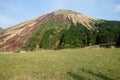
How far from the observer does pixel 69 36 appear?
136 meters

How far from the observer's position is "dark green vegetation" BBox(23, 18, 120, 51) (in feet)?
400

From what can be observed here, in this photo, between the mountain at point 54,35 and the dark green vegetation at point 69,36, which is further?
the mountain at point 54,35

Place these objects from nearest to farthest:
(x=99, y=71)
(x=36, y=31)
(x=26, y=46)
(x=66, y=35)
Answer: (x=99, y=71) < (x=26, y=46) < (x=66, y=35) < (x=36, y=31)

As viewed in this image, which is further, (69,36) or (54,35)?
(54,35)

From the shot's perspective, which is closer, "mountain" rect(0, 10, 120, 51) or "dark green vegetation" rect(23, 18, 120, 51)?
"dark green vegetation" rect(23, 18, 120, 51)

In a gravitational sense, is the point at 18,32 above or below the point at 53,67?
above

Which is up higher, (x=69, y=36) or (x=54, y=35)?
(x=54, y=35)

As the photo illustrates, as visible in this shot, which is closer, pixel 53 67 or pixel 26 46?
pixel 53 67

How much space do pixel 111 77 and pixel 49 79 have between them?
4779mm

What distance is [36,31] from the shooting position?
153375 mm

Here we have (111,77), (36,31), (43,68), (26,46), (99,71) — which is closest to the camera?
(111,77)

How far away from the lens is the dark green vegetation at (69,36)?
121931mm

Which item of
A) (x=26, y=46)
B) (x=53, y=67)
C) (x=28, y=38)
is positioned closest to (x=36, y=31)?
(x=28, y=38)

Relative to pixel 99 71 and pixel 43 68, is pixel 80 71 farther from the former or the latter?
pixel 43 68
